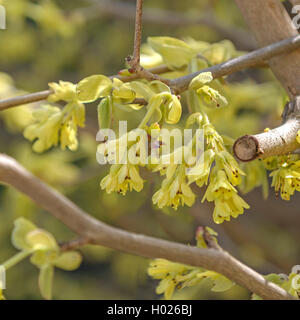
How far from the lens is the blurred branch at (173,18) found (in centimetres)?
168

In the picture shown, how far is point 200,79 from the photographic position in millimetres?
659

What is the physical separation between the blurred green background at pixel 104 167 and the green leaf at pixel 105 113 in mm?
671

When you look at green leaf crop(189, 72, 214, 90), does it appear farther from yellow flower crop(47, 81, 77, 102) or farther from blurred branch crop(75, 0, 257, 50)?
blurred branch crop(75, 0, 257, 50)

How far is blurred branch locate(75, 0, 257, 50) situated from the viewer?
168 centimetres

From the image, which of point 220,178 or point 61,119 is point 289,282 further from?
point 61,119

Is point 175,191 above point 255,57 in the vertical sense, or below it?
below

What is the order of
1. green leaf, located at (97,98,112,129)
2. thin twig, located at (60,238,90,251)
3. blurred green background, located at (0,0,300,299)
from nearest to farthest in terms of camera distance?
green leaf, located at (97,98,112,129)
thin twig, located at (60,238,90,251)
blurred green background, located at (0,0,300,299)

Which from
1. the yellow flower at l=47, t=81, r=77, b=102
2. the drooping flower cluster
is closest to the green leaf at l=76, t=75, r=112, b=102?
the drooping flower cluster

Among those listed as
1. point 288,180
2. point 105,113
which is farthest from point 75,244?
point 288,180

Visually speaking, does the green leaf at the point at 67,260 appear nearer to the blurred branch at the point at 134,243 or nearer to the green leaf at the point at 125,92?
the blurred branch at the point at 134,243

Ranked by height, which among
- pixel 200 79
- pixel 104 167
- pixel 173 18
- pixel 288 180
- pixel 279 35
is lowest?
pixel 288 180

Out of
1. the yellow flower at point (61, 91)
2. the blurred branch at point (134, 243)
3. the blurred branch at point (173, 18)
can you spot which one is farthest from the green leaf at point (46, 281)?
the blurred branch at point (173, 18)

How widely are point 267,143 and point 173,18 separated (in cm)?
125

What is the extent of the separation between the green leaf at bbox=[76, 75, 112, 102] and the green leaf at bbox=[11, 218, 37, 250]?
37 cm
